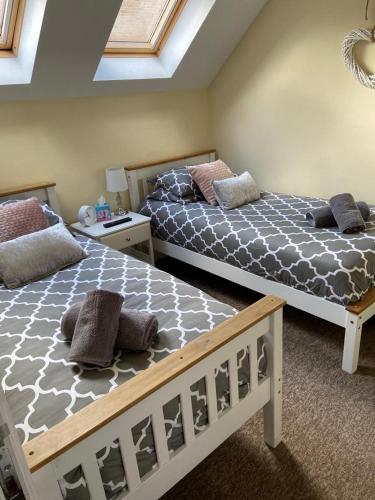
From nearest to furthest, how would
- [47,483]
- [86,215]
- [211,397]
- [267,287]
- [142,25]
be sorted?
[47,483]
[211,397]
[267,287]
[86,215]
[142,25]

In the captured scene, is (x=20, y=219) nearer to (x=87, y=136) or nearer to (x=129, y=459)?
(x=87, y=136)

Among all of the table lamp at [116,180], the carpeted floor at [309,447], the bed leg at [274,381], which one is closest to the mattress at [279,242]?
the table lamp at [116,180]

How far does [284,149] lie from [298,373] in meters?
2.01

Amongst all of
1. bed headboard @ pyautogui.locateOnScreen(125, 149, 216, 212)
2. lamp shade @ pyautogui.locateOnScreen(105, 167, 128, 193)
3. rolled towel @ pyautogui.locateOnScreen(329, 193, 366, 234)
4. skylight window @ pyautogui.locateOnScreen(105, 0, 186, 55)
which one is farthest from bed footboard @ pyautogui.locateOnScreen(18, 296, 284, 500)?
skylight window @ pyautogui.locateOnScreen(105, 0, 186, 55)

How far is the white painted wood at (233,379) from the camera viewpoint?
1.31 m

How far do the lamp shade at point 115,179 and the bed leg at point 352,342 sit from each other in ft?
6.29

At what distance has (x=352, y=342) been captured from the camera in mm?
1958

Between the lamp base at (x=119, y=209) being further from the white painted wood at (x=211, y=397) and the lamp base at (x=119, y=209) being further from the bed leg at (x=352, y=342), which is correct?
the white painted wood at (x=211, y=397)

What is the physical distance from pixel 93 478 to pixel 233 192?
2.28m

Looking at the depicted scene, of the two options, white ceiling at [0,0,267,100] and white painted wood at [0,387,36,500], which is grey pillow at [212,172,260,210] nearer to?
white ceiling at [0,0,267,100]

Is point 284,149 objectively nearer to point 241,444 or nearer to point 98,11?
point 98,11

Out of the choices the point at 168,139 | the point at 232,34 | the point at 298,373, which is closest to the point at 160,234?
the point at 168,139

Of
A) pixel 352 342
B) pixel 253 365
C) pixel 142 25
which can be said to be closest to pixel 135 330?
pixel 253 365

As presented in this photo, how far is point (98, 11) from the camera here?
89.1 inches
